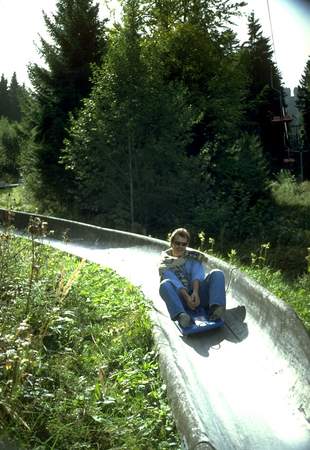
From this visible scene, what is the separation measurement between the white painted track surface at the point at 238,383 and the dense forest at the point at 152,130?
26.9ft

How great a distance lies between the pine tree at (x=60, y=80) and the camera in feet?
72.0

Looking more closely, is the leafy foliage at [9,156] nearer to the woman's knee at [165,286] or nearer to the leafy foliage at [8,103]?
the leafy foliage at [8,103]

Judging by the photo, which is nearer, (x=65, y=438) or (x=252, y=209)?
(x=65, y=438)

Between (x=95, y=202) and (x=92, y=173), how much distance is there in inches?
40.9

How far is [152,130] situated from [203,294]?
35.7 ft

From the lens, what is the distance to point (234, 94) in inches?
899

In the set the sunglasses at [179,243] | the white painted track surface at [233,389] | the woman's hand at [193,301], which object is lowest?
the white painted track surface at [233,389]

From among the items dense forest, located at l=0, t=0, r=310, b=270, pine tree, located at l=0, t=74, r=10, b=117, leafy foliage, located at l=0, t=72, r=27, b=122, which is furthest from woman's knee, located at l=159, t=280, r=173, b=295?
pine tree, located at l=0, t=74, r=10, b=117

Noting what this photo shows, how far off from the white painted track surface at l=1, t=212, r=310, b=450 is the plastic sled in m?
0.07

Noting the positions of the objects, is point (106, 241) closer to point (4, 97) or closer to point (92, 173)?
point (92, 173)

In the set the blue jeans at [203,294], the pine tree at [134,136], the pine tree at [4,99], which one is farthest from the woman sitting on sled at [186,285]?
the pine tree at [4,99]

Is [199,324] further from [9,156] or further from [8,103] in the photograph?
[8,103]

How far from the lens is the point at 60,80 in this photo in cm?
2220

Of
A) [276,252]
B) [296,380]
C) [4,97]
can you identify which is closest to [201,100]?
[276,252]
